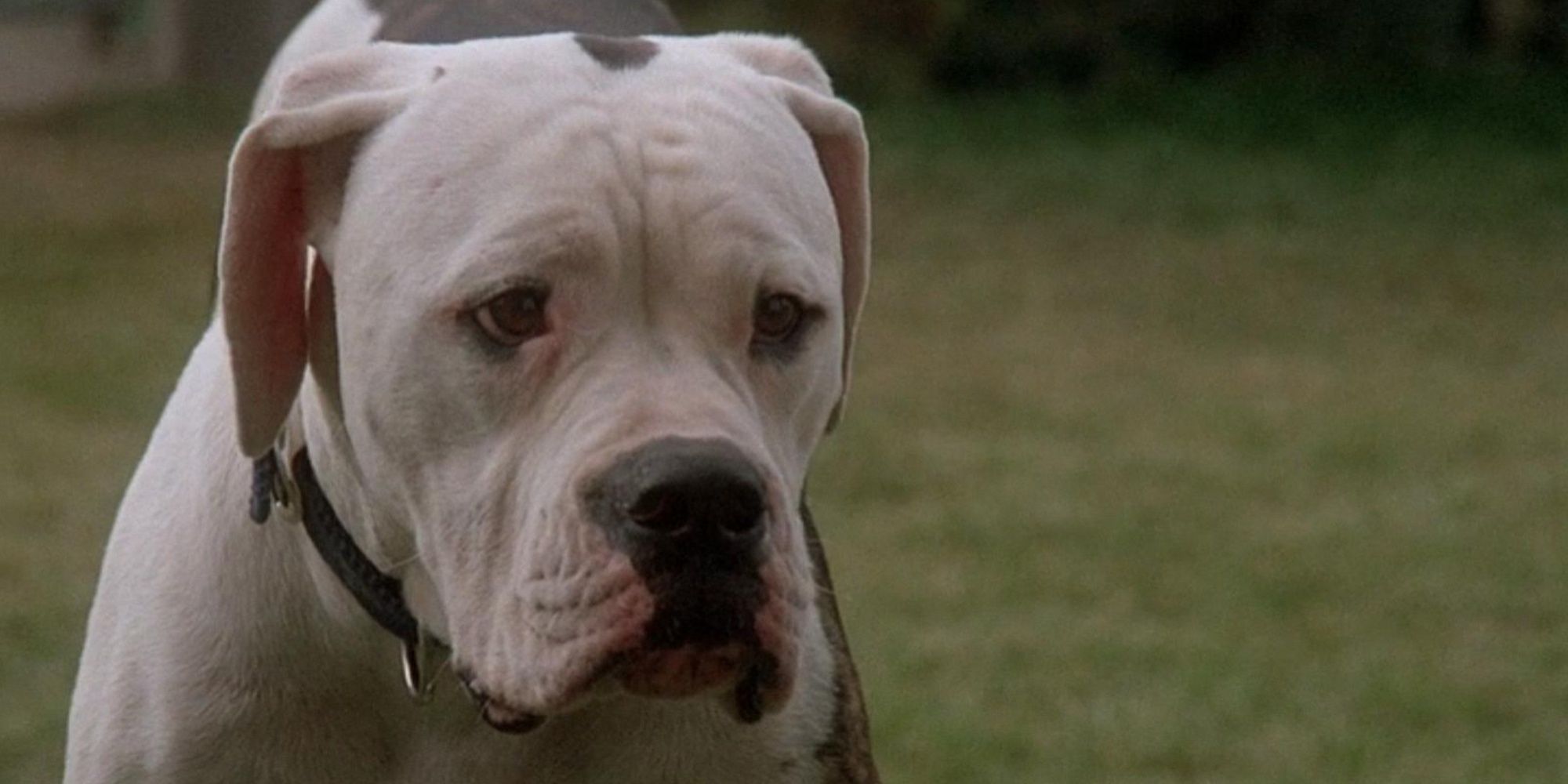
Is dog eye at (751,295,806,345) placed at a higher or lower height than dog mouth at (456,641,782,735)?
higher

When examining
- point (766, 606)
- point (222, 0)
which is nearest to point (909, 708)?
point (766, 606)

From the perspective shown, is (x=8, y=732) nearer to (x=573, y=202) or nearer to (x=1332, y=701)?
(x=1332, y=701)

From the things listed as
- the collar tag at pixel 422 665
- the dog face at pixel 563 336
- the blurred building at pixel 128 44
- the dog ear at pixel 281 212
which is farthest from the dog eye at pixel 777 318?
the blurred building at pixel 128 44

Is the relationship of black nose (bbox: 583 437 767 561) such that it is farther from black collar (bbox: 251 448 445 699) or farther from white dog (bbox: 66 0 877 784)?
black collar (bbox: 251 448 445 699)

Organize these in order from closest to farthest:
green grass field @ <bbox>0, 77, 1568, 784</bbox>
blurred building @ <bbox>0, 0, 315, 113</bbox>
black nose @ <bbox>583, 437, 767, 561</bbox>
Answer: black nose @ <bbox>583, 437, 767, 561</bbox>, green grass field @ <bbox>0, 77, 1568, 784</bbox>, blurred building @ <bbox>0, 0, 315, 113</bbox>

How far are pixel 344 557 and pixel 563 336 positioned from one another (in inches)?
20.6

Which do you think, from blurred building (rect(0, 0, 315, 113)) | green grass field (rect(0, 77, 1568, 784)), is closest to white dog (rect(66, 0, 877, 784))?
green grass field (rect(0, 77, 1568, 784))

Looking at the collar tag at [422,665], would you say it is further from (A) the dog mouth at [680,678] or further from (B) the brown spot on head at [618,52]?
(B) the brown spot on head at [618,52]

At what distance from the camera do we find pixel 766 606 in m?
3.16

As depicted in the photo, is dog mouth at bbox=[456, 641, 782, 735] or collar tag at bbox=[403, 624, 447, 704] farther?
collar tag at bbox=[403, 624, 447, 704]

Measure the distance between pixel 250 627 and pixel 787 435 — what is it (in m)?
0.75

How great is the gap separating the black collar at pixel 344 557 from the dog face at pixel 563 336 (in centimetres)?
9

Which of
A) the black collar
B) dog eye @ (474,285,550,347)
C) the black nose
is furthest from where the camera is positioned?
the black collar

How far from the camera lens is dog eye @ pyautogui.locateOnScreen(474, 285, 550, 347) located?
3270mm
